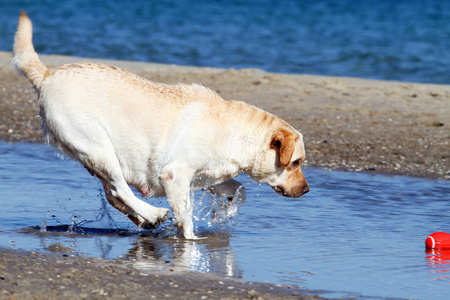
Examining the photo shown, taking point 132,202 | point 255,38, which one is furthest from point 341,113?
point 255,38

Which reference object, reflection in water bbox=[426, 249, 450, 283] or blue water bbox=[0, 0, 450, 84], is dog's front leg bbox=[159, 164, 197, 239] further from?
blue water bbox=[0, 0, 450, 84]

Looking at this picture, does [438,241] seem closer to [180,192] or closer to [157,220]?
[180,192]

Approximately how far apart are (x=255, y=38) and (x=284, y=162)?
19774 millimetres

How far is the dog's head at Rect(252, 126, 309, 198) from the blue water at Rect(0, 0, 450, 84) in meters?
11.1

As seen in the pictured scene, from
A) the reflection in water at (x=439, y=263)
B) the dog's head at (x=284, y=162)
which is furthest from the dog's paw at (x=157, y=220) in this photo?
the reflection in water at (x=439, y=263)

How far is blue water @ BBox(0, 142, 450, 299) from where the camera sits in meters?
5.26

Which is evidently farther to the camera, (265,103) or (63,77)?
(265,103)

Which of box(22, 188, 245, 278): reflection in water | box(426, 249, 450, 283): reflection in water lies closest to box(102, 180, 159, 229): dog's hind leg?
box(22, 188, 245, 278): reflection in water

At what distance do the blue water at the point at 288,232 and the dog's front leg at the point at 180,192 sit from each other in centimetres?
15

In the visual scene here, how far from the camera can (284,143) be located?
244 inches

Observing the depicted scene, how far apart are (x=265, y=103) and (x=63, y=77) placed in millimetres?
7008

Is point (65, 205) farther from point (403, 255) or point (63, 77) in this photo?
point (403, 255)

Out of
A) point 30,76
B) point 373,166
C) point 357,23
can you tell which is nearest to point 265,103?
point 373,166

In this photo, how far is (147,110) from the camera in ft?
20.2
